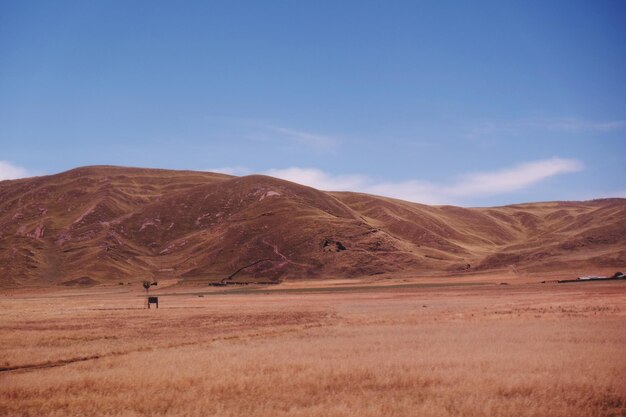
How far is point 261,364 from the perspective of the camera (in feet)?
66.5

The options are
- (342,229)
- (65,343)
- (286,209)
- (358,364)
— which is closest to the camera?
(358,364)

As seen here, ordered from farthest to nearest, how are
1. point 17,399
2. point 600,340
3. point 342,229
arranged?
point 342,229 < point 600,340 < point 17,399

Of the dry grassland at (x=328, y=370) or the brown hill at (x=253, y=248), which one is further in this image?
the brown hill at (x=253, y=248)

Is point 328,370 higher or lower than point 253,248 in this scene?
lower

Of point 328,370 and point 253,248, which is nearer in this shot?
point 328,370

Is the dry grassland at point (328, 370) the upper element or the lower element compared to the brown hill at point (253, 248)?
lower

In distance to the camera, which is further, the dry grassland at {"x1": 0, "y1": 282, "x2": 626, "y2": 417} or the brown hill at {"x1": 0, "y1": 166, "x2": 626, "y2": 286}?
the brown hill at {"x1": 0, "y1": 166, "x2": 626, "y2": 286}

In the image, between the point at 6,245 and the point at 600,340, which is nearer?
A: the point at 600,340

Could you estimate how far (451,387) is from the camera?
1590 cm

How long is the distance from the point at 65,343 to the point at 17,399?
1472 centimetres

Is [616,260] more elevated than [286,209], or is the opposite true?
[286,209]

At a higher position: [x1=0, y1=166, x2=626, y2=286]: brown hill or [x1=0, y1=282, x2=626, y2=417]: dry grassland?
[x1=0, y1=166, x2=626, y2=286]: brown hill

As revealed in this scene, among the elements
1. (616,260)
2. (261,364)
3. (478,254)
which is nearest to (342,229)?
(478,254)

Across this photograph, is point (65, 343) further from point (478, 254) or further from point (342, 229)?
point (478, 254)
